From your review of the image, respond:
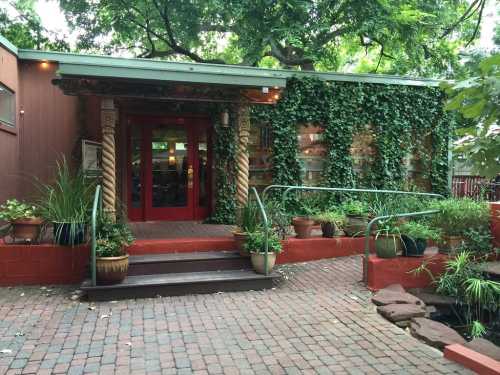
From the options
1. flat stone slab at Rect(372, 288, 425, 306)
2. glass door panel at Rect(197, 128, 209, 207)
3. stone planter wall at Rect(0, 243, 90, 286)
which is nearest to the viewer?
flat stone slab at Rect(372, 288, 425, 306)

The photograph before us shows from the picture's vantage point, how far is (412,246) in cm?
560

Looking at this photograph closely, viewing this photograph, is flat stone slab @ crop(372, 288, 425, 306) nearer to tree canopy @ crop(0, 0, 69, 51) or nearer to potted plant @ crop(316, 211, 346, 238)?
potted plant @ crop(316, 211, 346, 238)

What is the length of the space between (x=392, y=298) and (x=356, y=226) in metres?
2.27

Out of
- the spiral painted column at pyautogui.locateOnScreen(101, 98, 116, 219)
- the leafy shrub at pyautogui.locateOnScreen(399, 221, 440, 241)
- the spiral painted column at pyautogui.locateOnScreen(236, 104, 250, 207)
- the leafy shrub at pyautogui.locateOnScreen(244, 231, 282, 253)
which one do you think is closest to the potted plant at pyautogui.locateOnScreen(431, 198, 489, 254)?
the leafy shrub at pyautogui.locateOnScreen(399, 221, 440, 241)

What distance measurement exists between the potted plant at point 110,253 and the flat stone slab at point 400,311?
9.72 feet

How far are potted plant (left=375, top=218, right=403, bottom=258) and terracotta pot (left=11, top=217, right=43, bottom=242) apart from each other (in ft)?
14.4

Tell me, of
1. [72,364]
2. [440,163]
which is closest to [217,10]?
[440,163]

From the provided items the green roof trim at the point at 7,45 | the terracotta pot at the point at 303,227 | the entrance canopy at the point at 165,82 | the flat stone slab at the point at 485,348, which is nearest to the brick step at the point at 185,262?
the terracotta pot at the point at 303,227

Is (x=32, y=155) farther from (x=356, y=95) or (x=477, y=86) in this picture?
(x=477, y=86)

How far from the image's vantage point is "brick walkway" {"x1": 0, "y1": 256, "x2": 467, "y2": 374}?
134 inches

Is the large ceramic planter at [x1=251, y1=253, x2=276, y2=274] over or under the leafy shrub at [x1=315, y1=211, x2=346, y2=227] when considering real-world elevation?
under

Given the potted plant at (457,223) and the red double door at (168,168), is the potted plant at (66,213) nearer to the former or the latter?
the red double door at (168,168)

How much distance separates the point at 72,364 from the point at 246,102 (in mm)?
4496

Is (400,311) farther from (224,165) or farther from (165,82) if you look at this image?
(224,165)
